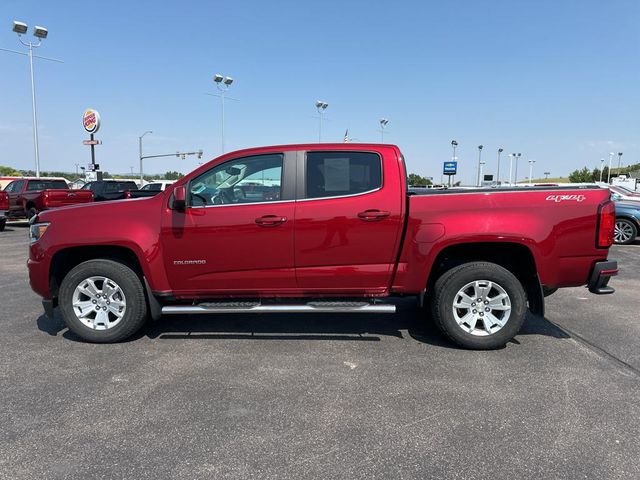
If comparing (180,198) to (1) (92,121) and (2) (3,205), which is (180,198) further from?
(1) (92,121)

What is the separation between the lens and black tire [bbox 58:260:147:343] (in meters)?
4.50

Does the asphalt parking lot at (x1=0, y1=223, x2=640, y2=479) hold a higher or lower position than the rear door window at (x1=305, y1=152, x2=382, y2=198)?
lower

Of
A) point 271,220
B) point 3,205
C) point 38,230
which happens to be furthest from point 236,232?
point 3,205

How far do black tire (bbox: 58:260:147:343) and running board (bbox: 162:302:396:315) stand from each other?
0.31m

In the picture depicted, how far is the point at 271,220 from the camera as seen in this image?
4.37m

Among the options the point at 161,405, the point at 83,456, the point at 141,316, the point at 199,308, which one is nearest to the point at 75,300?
the point at 141,316

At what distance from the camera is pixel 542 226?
422 cm

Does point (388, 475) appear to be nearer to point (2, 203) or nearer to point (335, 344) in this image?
point (335, 344)

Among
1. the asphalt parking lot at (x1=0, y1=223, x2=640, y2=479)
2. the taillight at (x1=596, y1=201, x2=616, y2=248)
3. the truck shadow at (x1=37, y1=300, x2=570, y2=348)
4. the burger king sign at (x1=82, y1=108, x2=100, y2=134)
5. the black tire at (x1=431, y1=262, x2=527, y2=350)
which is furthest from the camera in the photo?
the burger king sign at (x1=82, y1=108, x2=100, y2=134)

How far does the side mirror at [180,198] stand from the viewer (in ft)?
14.3

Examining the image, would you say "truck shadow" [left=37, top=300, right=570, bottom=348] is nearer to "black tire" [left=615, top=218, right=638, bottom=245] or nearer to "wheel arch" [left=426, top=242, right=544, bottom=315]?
"wheel arch" [left=426, top=242, right=544, bottom=315]

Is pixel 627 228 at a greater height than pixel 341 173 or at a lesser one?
lesser

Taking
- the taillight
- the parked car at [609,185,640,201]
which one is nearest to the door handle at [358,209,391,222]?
the taillight

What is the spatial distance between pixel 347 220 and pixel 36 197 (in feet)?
53.1
